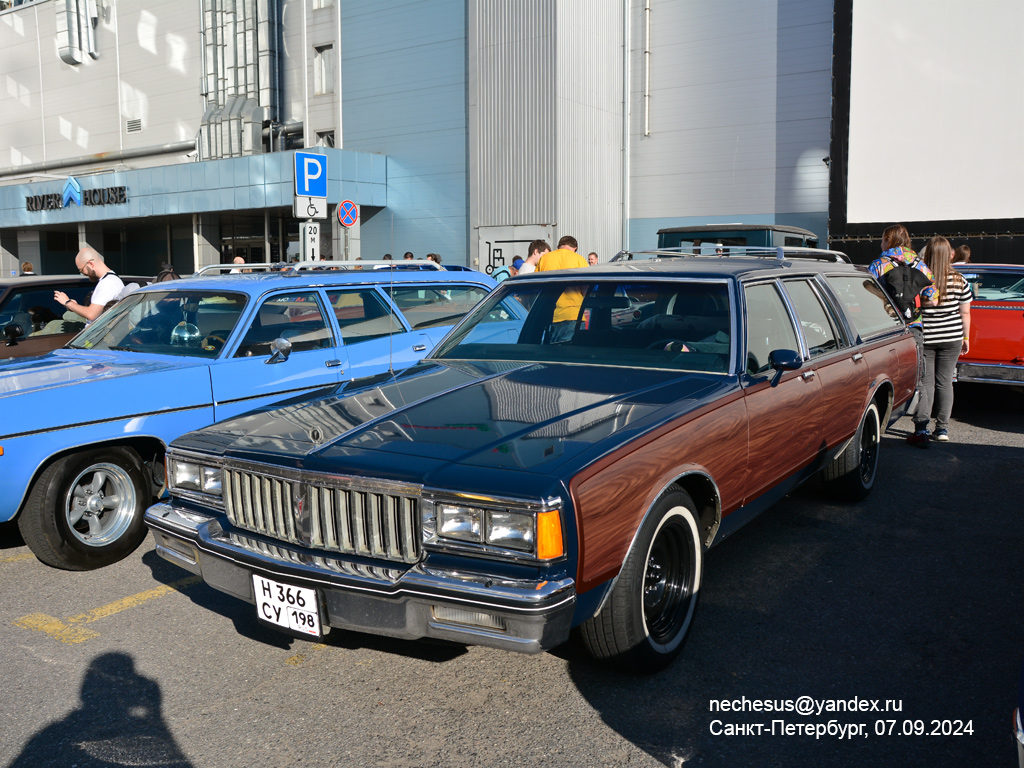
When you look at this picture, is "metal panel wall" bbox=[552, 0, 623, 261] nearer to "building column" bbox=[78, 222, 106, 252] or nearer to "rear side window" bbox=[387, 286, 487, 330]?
"rear side window" bbox=[387, 286, 487, 330]

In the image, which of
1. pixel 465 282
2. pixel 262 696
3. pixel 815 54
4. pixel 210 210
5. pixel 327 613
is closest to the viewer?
pixel 327 613

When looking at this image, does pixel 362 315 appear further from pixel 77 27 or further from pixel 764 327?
pixel 77 27

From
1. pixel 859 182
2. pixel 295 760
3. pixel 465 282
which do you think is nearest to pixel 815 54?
pixel 859 182

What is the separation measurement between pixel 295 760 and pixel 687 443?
1805 mm

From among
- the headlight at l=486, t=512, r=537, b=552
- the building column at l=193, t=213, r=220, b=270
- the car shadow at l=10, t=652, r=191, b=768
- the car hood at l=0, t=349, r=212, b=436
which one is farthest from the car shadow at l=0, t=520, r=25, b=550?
the building column at l=193, t=213, r=220, b=270

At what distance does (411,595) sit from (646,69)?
23149 mm

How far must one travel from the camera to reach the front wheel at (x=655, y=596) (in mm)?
3041

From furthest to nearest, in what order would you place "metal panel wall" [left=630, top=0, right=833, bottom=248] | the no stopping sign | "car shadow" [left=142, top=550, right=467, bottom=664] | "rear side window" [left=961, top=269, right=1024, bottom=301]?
"metal panel wall" [left=630, top=0, right=833, bottom=248]
the no stopping sign
"rear side window" [left=961, top=269, right=1024, bottom=301]
"car shadow" [left=142, top=550, right=467, bottom=664]

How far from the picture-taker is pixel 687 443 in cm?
333

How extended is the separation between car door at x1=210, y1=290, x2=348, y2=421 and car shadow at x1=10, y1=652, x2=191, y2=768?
2.19 meters

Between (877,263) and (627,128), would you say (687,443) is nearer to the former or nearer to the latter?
(877,263)

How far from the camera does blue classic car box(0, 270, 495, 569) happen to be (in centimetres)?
447

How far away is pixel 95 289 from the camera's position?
7.66m

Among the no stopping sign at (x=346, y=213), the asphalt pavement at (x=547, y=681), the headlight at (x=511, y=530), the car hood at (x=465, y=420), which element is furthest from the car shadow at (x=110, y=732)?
the no stopping sign at (x=346, y=213)
